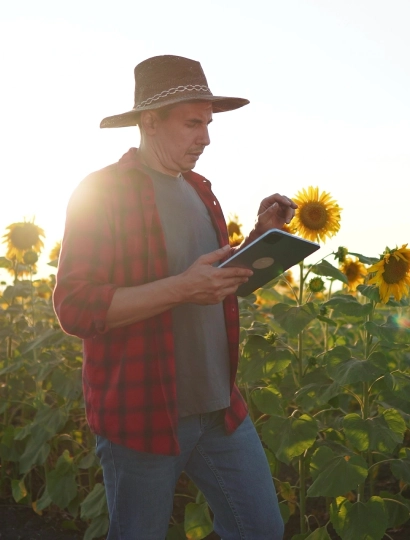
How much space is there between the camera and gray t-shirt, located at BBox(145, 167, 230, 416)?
230 cm

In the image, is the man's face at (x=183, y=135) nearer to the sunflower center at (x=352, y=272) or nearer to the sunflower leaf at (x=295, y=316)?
the sunflower leaf at (x=295, y=316)

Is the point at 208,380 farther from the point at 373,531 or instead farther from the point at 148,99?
the point at 373,531

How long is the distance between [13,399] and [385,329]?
7.97 feet

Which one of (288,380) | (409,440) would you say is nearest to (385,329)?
(288,380)

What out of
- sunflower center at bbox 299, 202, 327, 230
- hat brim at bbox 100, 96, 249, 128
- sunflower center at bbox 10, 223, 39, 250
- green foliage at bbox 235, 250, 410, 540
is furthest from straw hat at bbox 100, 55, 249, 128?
sunflower center at bbox 10, 223, 39, 250

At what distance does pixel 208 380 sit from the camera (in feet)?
7.60

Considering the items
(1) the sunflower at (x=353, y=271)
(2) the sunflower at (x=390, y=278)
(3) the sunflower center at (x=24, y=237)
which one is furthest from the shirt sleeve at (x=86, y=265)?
(3) the sunflower center at (x=24, y=237)

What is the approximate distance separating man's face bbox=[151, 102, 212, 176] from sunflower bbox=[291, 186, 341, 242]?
4.58ft

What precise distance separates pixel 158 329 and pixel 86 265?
0.90 ft

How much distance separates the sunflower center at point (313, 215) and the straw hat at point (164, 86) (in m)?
1.20

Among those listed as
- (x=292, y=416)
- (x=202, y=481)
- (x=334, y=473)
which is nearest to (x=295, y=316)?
(x=292, y=416)

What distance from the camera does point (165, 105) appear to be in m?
2.31

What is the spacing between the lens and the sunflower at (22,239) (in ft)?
17.4

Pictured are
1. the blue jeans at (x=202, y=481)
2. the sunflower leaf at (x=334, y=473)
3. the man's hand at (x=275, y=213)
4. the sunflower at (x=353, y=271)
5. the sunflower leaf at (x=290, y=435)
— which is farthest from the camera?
the sunflower at (x=353, y=271)
